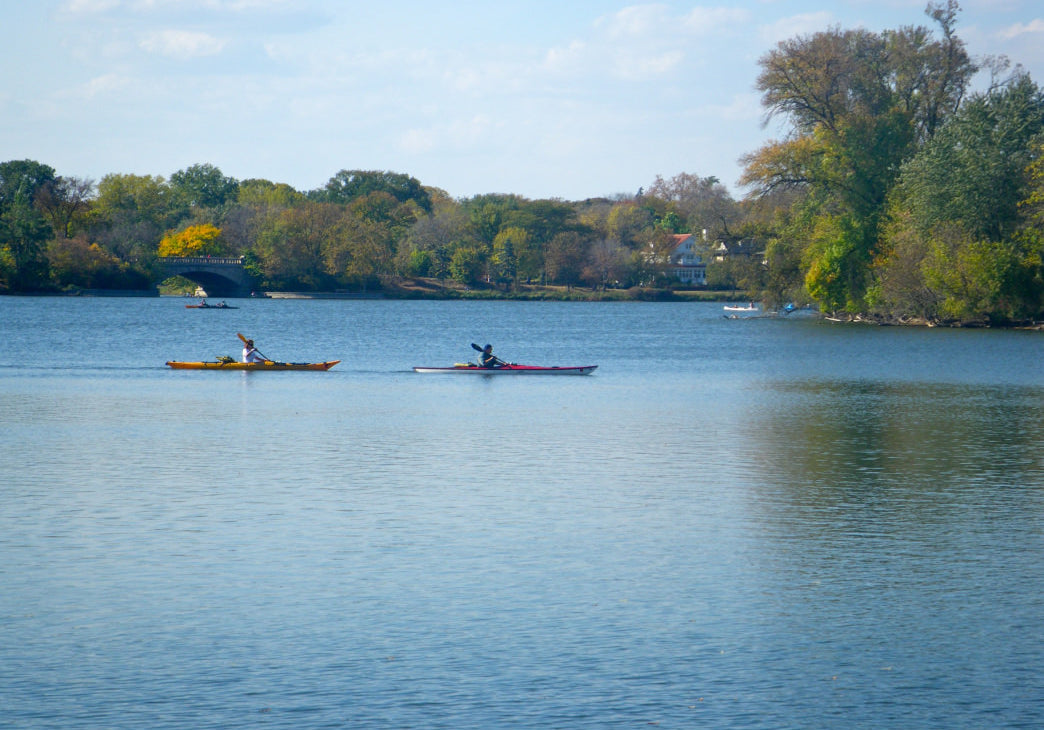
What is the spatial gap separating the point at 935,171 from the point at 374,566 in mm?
78157

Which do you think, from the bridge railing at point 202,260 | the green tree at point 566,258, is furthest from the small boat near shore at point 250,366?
the green tree at point 566,258

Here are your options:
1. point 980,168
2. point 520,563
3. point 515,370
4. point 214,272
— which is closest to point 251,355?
point 515,370

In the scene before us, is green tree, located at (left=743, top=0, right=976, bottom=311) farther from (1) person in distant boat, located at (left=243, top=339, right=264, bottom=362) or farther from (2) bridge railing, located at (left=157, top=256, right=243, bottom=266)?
(2) bridge railing, located at (left=157, top=256, right=243, bottom=266)

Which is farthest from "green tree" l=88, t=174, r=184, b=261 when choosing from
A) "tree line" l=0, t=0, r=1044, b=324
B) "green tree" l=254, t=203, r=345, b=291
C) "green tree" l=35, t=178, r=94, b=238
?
"tree line" l=0, t=0, r=1044, b=324

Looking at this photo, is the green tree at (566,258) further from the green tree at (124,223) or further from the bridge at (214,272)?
the green tree at (124,223)

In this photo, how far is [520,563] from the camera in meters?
18.0

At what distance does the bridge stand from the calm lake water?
128 m

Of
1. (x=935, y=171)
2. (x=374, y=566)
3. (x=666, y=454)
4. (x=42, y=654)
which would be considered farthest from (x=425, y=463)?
(x=935, y=171)

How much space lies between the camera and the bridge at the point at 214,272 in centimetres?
16575

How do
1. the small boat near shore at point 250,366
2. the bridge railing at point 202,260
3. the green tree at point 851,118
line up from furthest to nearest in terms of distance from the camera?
the bridge railing at point 202,260 < the green tree at point 851,118 < the small boat near shore at point 250,366

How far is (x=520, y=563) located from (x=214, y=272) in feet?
519

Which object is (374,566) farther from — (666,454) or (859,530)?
(666,454)

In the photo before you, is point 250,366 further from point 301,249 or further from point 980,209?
point 301,249

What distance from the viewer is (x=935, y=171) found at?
8738 cm
